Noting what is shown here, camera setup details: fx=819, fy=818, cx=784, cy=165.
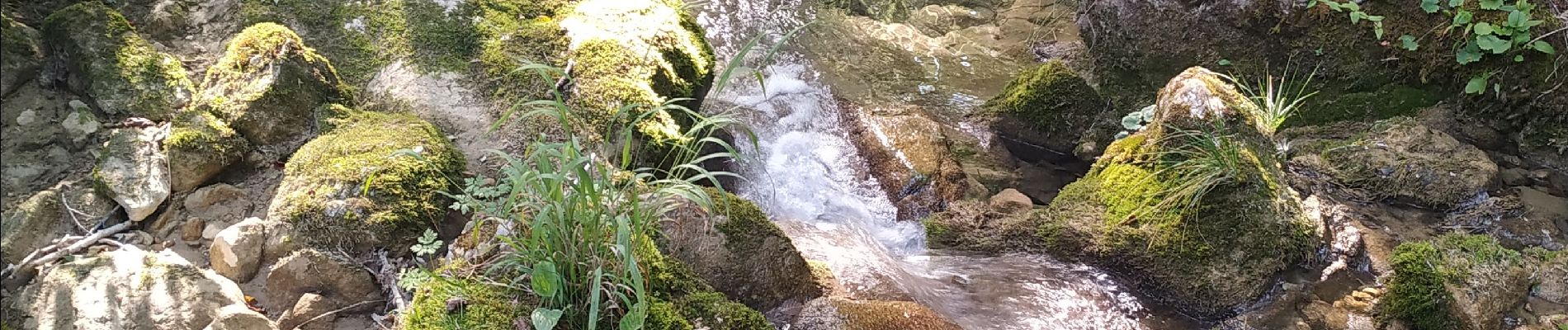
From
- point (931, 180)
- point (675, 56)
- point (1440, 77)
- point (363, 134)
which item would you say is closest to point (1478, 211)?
point (1440, 77)

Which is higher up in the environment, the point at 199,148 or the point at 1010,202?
the point at 199,148

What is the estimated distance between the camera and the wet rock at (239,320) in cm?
262

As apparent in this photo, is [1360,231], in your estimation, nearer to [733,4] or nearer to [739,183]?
[739,183]

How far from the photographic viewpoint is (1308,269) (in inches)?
152

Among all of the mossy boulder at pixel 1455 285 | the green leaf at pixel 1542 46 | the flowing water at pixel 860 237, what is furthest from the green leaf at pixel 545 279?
the green leaf at pixel 1542 46

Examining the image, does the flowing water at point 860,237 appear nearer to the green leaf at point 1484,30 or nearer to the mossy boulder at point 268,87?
the mossy boulder at point 268,87

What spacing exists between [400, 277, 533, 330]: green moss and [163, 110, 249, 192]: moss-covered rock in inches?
61.2

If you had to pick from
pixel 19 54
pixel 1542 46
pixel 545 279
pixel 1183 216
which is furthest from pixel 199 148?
→ pixel 1542 46

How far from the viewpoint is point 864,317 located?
120 inches

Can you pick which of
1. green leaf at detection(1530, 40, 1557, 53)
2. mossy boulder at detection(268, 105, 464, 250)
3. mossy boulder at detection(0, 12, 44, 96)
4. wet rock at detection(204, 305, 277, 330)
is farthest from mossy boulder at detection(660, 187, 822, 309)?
green leaf at detection(1530, 40, 1557, 53)

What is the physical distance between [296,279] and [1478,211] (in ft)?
17.9

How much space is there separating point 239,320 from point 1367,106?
577cm

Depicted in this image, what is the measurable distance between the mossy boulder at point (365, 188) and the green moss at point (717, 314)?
1.10 m

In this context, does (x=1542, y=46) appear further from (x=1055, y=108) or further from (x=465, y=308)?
(x=465, y=308)
